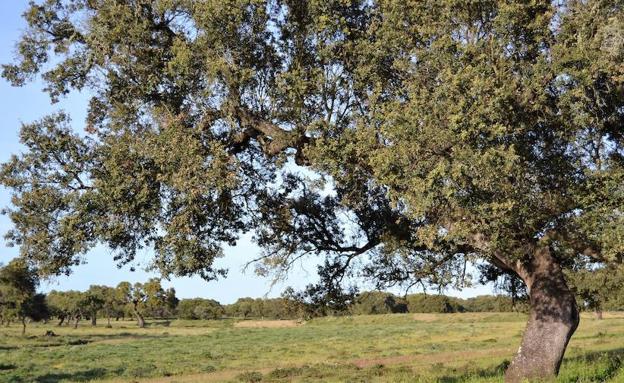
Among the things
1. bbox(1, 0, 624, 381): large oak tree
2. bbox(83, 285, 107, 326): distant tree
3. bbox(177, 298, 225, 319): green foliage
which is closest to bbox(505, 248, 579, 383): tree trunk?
bbox(1, 0, 624, 381): large oak tree

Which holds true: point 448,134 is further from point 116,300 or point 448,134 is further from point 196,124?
point 116,300

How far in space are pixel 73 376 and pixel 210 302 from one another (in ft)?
523

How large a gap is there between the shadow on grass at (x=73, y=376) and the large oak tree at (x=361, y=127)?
858 inches

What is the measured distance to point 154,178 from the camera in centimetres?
1462

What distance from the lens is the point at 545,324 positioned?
15.4 meters

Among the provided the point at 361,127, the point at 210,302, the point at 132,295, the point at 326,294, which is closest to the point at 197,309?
the point at 210,302

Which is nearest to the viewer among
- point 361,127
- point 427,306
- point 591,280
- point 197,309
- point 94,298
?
point 361,127

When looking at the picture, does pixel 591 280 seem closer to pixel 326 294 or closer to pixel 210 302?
pixel 326 294

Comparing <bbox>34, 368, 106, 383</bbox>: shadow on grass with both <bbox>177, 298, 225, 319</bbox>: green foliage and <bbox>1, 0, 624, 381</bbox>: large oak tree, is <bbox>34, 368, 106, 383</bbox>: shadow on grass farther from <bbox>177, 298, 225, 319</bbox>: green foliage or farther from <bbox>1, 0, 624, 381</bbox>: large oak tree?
<bbox>177, 298, 225, 319</bbox>: green foliage

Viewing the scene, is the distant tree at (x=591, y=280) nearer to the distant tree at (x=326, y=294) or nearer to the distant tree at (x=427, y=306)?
the distant tree at (x=326, y=294)

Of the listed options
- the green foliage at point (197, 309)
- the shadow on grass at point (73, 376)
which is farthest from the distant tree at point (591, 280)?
the green foliage at point (197, 309)

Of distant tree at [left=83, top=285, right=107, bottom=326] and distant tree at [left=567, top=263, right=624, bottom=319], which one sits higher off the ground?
distant tree at [left=83, top=285, right=107, bottom=326]

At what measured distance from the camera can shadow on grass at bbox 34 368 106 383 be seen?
3421 cm

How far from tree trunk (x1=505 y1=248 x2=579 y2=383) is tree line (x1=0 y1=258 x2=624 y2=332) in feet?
7.04
